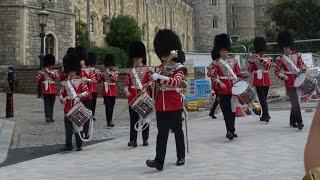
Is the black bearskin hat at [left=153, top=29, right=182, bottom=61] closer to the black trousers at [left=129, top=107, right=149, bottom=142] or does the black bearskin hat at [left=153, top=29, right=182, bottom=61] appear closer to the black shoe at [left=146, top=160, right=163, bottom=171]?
the black shoe at [left=146, top=160, right=163, bottom=171]

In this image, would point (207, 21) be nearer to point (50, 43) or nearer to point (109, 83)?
point (50, 43)

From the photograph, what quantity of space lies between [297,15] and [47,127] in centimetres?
4757

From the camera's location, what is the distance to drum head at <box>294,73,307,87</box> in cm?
1085

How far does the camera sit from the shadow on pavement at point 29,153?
29.2 feet

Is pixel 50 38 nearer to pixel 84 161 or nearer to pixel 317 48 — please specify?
pixel 317 48

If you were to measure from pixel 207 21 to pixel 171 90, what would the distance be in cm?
7539

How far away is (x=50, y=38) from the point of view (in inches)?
1351

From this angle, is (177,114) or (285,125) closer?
(177,114)

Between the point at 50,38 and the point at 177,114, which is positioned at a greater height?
the point at 50,38

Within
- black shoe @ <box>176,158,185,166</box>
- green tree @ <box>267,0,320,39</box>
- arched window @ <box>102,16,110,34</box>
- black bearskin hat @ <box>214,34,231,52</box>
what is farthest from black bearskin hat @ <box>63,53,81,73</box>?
green tree @ <box>267,0,320,39</box>

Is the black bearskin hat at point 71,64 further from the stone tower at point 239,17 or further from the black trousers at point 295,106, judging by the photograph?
the stone tower at point 239,17

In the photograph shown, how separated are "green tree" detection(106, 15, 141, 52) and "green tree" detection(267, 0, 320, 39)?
61.1 feet

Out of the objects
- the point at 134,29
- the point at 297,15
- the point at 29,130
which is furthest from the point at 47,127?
the point at 297,15

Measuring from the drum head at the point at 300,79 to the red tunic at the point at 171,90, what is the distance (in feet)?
12.3
